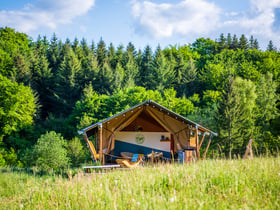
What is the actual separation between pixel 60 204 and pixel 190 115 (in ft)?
91.1

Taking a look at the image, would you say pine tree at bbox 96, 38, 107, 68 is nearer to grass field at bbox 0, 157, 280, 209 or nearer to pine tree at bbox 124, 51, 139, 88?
pine tree at bbox 124, 51, 139, 88

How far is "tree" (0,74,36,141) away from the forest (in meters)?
0.09

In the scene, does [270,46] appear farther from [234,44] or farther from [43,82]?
[43,82]

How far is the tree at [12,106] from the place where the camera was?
1032 inches

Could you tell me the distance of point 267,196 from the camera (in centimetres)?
314

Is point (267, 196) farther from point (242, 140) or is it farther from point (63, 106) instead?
point (63, 106)

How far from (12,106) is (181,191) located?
2580 centimetres

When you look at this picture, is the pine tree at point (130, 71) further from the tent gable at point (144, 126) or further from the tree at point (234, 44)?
the tent gable at point (144, 126)

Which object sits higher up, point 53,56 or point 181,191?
point 53,56

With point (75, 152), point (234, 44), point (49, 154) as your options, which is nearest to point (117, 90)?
point (75, 152)

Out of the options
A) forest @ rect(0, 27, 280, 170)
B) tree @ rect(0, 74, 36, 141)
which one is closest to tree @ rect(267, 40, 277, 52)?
forest @ rect(0, 27, 280, 170)

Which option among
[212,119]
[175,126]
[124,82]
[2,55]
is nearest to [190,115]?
[212,119]

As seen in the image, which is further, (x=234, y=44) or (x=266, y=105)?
(x=234, y=44)

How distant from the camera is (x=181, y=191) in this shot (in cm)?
315
